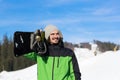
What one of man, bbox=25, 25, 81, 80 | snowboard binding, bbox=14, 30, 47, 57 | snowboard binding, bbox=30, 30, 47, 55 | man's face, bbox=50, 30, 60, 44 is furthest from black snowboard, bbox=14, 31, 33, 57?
man's face, bbox=50, 30, 60, 44

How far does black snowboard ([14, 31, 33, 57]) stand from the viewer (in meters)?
7.45

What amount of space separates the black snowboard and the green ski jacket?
30cm

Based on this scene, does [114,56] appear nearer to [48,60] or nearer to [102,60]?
[102,60]

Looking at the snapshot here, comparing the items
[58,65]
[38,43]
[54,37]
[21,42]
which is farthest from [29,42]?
[58,65]

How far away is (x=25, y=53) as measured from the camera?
7512 millimetres

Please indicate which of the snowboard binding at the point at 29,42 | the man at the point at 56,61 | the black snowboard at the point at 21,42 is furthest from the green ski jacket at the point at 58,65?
the black snowboard at the point at 21,42

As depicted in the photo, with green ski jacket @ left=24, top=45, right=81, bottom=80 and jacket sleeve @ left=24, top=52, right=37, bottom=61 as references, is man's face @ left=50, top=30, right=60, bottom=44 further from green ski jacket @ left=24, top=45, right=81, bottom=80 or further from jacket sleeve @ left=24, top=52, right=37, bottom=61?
jacket sleeve @ left=24, top=52, right=37, bottom=61

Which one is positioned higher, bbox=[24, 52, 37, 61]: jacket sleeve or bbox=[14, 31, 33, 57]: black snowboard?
bbox=[14, 31, 33, 57]: black snowboard

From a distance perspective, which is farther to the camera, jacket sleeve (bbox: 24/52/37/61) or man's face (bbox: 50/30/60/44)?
jacket sleeve (bbox: 24/52/37/61)

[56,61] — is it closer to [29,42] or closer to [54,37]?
[54,37]

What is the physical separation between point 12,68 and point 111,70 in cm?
6378

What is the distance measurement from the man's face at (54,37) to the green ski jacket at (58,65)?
0.28ft

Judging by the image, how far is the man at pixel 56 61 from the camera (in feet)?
23.6

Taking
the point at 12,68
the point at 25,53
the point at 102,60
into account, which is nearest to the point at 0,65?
the point at 12,68
